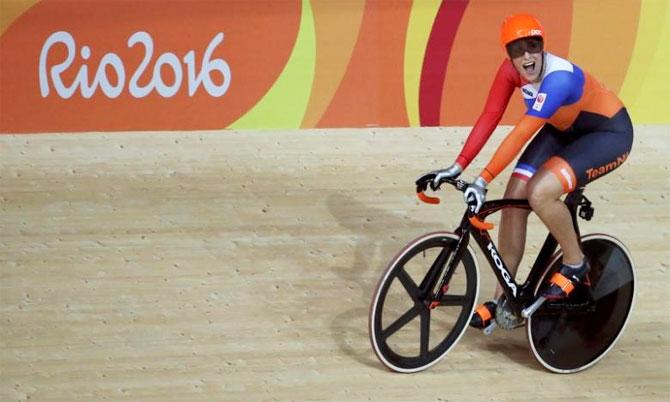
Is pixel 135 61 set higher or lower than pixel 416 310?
higher

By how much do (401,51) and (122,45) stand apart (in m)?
1.41

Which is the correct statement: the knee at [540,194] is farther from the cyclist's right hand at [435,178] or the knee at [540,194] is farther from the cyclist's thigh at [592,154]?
the cyclist's right hand at [435,178]

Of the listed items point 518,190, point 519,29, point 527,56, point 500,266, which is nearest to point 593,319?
point 500,266

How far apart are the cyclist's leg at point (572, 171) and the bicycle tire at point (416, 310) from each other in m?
0.36

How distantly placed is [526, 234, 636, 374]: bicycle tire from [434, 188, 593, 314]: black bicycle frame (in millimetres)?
67

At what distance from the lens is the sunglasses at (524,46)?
14.6ft

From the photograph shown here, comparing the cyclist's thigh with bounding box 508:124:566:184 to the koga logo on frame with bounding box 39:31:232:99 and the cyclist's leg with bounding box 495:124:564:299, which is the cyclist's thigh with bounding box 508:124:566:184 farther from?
the koga logo on frame with bounding box 39:31:232:99

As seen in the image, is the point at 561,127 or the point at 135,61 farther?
the point at 135,61

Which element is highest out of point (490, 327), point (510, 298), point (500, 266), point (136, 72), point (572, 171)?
point (136, 72)

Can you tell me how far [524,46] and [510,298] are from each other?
39.9 inches

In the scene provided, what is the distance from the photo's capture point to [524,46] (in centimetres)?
445

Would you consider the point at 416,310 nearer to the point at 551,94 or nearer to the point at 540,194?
the point at 540,194

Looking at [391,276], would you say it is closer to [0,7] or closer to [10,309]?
[10,309]

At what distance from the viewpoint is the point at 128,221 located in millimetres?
5785
